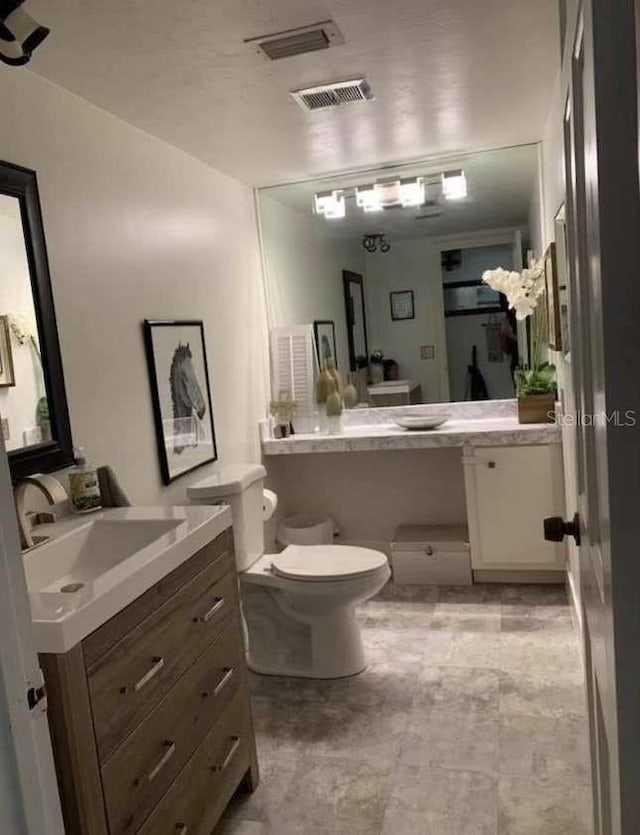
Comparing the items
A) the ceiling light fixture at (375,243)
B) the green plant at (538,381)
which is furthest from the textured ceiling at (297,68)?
the green plant at (538,381)

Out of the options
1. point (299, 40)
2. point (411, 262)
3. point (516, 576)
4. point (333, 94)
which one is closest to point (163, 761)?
point (299, 40)

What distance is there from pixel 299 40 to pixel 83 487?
147cm

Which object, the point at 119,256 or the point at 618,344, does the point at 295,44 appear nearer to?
the point at 119,256

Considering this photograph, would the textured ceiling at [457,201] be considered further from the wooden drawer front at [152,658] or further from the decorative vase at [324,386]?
the wooden drawer front at [152,658]

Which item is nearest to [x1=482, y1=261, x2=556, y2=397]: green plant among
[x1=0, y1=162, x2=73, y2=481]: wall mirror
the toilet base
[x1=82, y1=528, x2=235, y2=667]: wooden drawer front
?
the toilet base

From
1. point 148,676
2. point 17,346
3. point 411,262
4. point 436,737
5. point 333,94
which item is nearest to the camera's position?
point 148,676

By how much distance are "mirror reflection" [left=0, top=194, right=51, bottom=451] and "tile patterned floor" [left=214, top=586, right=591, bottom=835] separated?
4.15 ft

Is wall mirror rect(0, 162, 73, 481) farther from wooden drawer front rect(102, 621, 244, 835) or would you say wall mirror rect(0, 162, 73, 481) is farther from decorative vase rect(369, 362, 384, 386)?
decorative vase rect(369, 362, 384, 386)

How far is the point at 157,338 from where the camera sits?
2.60 m

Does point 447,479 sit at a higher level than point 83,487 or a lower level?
lower

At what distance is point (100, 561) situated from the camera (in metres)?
1.92

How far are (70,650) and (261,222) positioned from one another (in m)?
2.99

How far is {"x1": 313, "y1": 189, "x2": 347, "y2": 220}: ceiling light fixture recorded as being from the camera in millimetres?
3811

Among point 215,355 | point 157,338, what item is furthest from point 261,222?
point 157,338
